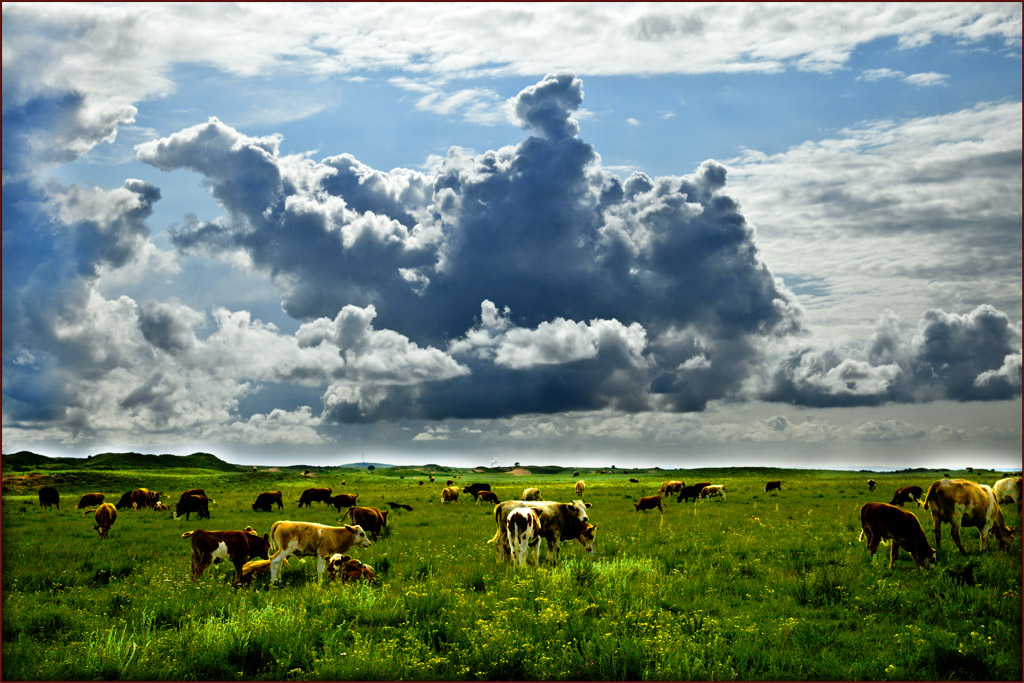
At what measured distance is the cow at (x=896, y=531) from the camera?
17344 millimetres

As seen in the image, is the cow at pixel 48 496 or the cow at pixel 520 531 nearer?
the cow at pixel 520 531

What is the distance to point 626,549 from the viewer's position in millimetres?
21656

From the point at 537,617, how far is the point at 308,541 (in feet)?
29.7

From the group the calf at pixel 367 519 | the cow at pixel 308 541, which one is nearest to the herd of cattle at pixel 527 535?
the cow at pixel 308 541

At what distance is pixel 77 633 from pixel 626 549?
15.4 meters

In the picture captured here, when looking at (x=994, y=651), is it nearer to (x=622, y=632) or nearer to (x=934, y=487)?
(x=622, y=632)

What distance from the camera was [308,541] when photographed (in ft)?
60.4

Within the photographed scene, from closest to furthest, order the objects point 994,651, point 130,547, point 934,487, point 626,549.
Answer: point 994,651 → point 934,487 → point 626,549 → point 130,547

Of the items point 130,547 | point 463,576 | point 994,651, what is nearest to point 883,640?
point 994,651

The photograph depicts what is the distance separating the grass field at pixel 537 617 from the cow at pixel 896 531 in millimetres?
454

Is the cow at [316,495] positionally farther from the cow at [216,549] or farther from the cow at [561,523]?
the cow at [561,523]

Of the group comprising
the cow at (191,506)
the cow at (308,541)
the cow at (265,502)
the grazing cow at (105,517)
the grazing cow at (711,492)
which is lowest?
the grazing cow at (711,492)

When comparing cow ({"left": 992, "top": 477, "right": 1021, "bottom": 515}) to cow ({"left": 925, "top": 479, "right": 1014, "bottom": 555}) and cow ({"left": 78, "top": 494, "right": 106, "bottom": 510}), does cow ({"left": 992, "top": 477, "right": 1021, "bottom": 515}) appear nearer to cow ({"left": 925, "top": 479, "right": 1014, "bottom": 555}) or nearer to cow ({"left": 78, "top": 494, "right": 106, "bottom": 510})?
cow ({"left": 925, "top": 479, "right": 1014, "bottom": 555})

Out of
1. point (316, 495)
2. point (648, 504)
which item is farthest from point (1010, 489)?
point (316, 495)
